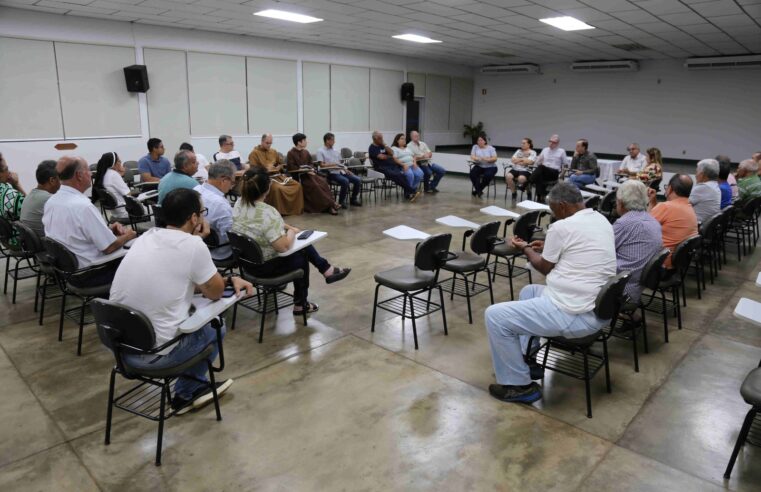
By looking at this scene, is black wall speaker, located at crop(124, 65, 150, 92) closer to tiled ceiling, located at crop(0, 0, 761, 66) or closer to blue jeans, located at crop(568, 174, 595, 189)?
tiled ceiling, located at crop(0, 0, 761, 66)

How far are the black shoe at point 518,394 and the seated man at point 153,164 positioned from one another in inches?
223

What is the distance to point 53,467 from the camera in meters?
2.43

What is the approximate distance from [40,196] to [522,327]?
3851 millimetres

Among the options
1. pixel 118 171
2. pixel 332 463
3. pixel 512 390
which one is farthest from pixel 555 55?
pixel 332 463

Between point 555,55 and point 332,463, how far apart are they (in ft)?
42.7

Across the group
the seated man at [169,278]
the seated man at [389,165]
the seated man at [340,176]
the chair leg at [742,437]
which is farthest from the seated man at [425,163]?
the chair leg at [742,437]

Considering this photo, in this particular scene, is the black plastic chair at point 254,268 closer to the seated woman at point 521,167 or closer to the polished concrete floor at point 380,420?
the polished concrete floor at point 380,420

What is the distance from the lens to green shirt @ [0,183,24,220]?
463 centimetres

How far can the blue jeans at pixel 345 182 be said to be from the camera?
30.0ft

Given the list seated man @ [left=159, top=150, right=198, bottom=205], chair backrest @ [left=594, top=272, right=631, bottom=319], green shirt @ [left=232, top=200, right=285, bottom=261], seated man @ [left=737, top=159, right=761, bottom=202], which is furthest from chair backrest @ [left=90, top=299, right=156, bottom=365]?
seated man @ [left=737, top=159, right=761, bottom=202]

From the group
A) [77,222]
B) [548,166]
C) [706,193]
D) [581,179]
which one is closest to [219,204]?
[77,222]

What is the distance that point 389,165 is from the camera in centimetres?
1019

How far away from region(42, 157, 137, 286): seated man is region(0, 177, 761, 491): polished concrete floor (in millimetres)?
710

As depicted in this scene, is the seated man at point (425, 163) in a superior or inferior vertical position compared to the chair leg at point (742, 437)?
superior
